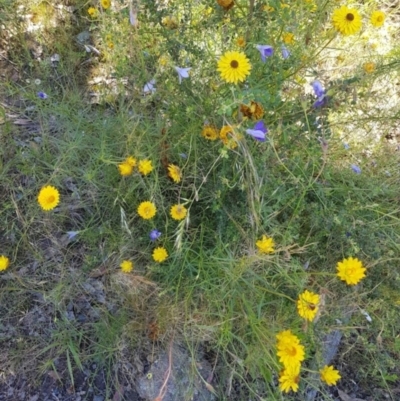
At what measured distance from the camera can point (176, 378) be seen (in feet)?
5.19

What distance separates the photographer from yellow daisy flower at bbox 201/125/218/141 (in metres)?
1.56

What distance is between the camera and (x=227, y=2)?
4.65ft

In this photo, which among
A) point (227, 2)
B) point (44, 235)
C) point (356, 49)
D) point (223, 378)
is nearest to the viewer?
point (227, 2)

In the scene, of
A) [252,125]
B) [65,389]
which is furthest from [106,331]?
[252,125]

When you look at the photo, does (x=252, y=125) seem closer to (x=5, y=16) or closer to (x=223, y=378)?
(x=223, y=378)

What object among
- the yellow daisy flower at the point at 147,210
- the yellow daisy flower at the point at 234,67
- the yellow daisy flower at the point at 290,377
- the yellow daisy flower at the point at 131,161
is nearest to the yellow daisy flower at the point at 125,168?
the yellow daisy flower at the point at 131,161

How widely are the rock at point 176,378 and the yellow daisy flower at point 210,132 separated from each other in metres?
0.77

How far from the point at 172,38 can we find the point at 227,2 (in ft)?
1.10

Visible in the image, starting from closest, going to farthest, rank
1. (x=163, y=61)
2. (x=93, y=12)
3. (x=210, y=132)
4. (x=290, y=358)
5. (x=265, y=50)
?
1. (x=290, y=358)
2. (x=265, y=50)
3. (x=210, y=132)
4. (x=163, y=61)
5. (x=93, y=12)

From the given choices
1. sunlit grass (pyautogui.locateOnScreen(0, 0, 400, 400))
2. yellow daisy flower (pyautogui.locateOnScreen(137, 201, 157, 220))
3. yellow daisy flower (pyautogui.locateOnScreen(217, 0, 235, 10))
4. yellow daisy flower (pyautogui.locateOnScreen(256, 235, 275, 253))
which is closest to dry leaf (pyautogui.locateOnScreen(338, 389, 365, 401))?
sunlit grass (pyautogui.locateOnScreen(0, 0, 400, 400))

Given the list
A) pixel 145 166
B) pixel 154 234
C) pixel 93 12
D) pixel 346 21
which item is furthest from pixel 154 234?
pixel 93 12

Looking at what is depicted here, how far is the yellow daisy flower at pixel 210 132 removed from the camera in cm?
156

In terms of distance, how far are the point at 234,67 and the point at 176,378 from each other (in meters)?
1.11

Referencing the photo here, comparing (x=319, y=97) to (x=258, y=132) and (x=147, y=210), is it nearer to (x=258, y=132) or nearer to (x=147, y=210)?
(x=258, y=132)
